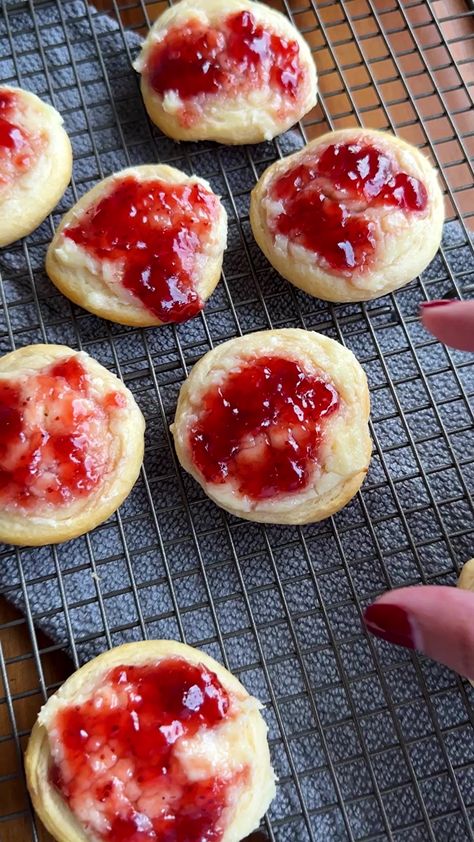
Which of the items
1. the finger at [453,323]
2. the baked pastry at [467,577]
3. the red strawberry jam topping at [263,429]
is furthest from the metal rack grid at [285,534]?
the finger at [453,323]

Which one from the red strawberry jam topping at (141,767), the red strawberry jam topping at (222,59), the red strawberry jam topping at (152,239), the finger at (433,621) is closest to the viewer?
the finger at (433,621)

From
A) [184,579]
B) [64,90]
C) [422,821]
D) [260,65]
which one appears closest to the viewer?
[422,821]

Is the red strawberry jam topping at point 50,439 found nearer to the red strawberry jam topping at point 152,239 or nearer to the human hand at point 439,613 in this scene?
the red strawberry jam topping at point 152,239

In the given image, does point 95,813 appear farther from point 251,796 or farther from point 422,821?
point 422,821

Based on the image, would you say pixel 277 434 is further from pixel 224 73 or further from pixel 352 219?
pixel 224 73

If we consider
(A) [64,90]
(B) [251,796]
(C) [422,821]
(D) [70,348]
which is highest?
(A) [64,90]

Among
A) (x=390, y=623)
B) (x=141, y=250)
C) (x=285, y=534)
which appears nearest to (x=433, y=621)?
(x=390, y=623)

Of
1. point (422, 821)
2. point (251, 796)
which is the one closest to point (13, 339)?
point (251, 796)

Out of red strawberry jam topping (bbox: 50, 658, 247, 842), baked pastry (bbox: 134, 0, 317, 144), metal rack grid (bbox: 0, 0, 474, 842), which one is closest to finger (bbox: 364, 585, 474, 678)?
metal rack grid (bbox: 0, 0, 474, 842)

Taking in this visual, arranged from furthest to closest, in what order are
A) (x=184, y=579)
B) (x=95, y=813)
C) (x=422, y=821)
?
(x=184, y=579) < (x=422, y=821) < (x=95, y=813)
